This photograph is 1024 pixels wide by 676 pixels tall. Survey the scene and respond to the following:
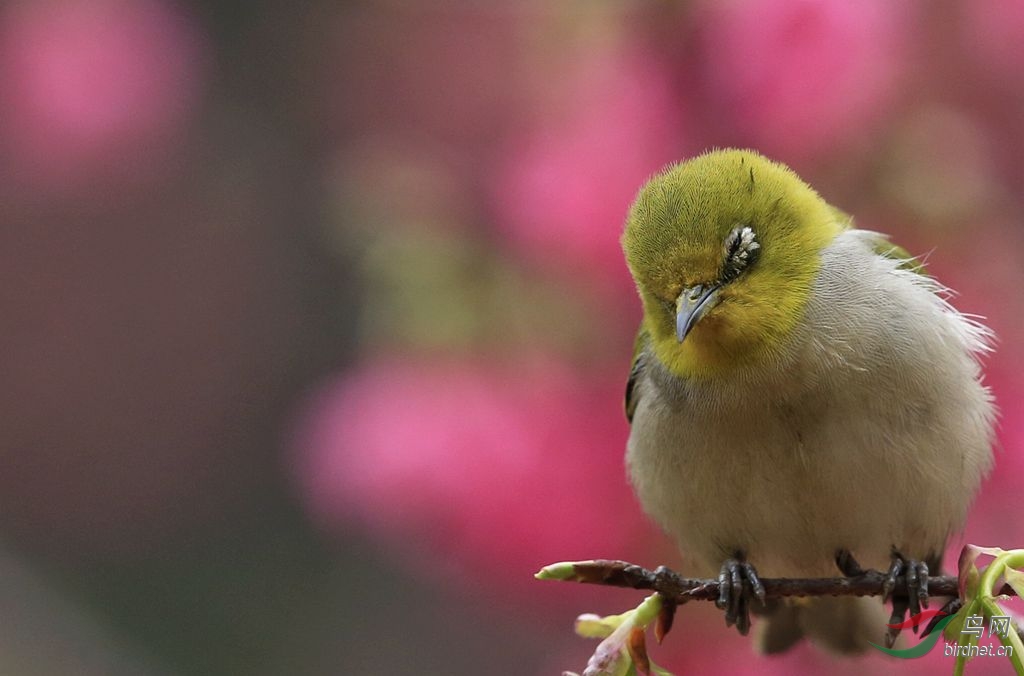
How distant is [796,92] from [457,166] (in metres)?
0.80

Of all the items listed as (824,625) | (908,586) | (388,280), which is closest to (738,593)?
(908,586)

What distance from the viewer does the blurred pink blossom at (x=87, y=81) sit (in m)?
2.96

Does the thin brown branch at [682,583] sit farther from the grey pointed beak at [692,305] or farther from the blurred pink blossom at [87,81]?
the blurred pink blossom at [87,81]

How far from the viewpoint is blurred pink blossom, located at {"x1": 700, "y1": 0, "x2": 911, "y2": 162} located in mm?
2133

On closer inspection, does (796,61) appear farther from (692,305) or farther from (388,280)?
(388,280)

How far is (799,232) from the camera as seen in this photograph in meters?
1.94

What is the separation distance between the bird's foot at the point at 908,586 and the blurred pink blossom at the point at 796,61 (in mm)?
711

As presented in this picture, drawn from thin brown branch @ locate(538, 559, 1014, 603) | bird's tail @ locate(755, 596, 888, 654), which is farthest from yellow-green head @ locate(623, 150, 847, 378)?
bird's tail @ locate(755, 596, 888, 654)

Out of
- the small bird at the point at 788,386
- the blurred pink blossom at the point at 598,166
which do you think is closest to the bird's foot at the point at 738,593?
the small bird at the point at 788,386

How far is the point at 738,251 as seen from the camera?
183 centimetres

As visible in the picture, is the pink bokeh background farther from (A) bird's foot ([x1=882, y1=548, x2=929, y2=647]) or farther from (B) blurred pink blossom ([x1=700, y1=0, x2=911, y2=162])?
(A) bird's foot ([x1=882, y1=548, x2=929, y2=647])

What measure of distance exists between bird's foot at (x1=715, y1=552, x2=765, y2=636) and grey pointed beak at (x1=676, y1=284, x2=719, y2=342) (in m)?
0.35

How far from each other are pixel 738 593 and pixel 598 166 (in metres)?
0.81

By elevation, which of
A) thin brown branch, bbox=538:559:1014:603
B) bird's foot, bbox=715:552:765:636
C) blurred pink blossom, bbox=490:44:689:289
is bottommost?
thin brown branch, bbox=538:559:1014:603
